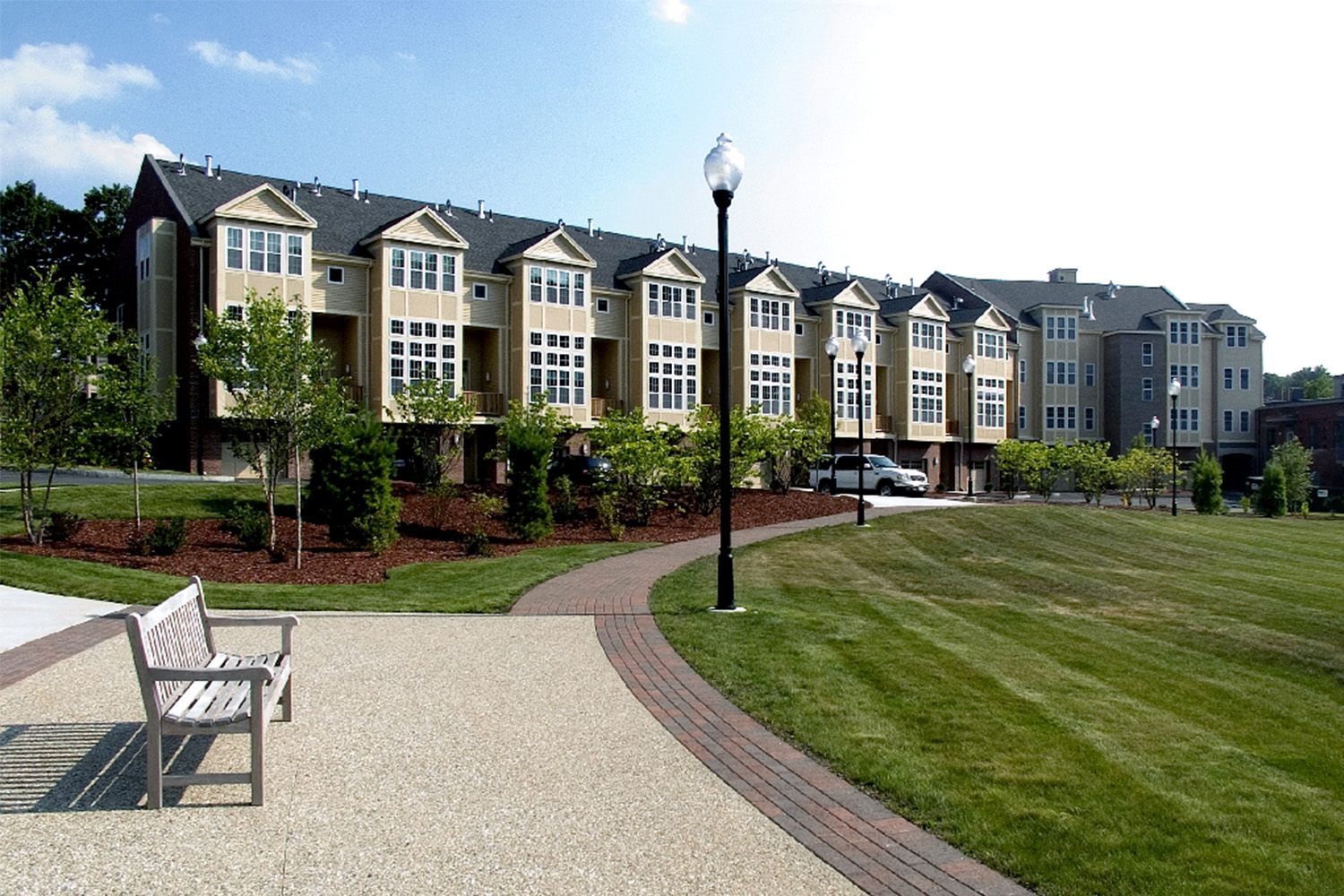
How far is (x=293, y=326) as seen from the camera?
17.4m

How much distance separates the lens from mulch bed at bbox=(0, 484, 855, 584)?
1595cm

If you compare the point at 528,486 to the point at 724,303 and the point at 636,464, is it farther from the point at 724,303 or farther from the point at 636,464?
the point at 724,303

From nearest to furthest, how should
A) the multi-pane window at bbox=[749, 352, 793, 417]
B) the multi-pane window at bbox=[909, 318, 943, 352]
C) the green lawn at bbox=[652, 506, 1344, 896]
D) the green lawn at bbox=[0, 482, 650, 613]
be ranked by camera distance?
the green lawn at bbox=[652, 506, 1344, 896] < the green lawn at bbox=[0, 482, 650, 613] < the multi-pane window at bbox=[749, 352, 793, 417] < the multi-pane window at bbox=[909, 318, 943, 352]

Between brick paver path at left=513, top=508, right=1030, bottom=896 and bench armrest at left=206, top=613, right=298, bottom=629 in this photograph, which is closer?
brick paver path at left=513, top=508, right=1030, bottom=896

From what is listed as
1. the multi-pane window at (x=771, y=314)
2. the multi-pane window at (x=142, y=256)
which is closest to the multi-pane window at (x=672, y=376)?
the multi-pane window at (x=771, y=314)

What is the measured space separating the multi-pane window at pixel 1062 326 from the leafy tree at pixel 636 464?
142ft

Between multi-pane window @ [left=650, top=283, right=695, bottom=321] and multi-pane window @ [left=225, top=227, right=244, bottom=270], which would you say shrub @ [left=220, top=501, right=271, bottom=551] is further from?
multi-pane window @ [left=650, top=283, right=695, bottom=321]

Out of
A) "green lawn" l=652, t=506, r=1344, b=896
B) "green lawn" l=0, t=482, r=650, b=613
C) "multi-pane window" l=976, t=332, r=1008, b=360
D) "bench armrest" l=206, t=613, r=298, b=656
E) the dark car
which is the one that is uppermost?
"multi-pane window" l=976, t=332, r=1008, b=360

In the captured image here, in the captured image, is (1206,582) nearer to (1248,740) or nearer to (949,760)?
(1248,740)

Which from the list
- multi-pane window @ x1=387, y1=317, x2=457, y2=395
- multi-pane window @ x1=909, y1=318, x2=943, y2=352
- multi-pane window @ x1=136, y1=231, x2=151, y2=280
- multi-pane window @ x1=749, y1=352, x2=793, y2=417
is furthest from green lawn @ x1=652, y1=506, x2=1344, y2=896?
multi-pane window @ x1=909, y1=318, x2=943, y2=352

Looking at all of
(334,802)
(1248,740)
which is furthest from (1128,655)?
(334,802)

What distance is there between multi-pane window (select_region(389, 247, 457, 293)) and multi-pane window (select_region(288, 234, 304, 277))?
3.10 m

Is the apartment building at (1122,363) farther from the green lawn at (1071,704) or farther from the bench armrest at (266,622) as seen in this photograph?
the bench armrest at (266,622)

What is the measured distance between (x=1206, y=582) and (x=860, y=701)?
37.3 ft
